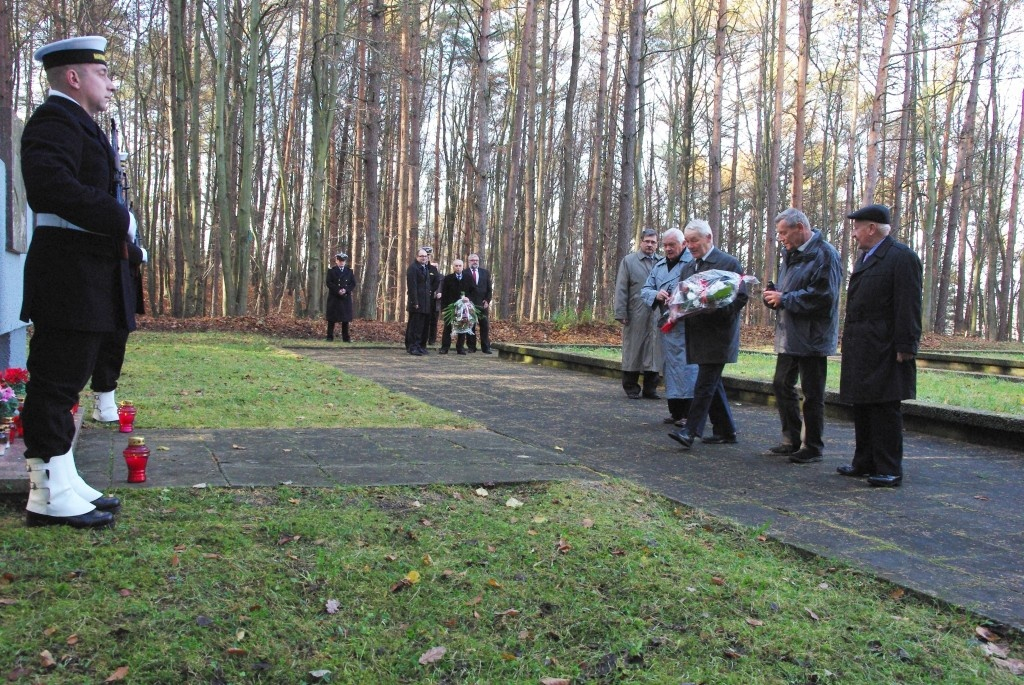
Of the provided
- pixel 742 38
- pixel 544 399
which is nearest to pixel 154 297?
pixel 742 38

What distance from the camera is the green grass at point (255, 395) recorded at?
7.20 m

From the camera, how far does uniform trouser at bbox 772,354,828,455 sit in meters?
6.73

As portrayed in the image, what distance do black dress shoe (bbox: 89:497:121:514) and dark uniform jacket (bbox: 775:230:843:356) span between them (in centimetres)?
463

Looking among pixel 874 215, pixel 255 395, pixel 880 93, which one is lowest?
pixel 255 395

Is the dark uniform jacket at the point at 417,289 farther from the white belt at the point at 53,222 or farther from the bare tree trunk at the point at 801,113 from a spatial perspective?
the white belt at the point at 53,222

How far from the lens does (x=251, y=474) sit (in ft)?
16.5

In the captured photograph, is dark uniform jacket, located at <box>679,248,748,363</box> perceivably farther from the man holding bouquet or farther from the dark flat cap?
the dark flat cap

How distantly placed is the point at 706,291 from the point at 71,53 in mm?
4732

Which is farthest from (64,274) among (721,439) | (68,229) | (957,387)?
(957,387)

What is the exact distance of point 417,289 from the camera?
1736cm

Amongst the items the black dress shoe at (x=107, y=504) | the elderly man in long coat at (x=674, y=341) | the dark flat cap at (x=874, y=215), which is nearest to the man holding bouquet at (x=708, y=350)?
the elderly man in long coat at (x=674, y=341)

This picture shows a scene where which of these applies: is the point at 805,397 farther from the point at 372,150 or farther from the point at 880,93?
the point at 372,150

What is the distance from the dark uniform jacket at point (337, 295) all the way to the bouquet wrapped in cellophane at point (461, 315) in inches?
120

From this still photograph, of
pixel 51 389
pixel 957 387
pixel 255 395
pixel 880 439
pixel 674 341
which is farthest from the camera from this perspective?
pixel 957 387
